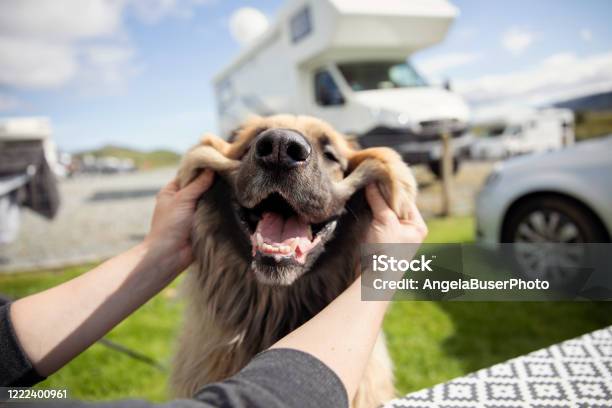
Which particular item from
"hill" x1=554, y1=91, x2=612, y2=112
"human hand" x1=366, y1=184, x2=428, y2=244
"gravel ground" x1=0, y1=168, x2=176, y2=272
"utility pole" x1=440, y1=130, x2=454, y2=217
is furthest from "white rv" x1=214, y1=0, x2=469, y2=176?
"human hand" x1=366, y1=184, x2=428, y2=244

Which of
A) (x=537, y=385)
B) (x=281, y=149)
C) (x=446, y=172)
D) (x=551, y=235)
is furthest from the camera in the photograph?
(x=446, y=172)

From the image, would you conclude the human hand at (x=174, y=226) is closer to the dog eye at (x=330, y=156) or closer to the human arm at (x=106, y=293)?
the human arm at (x=106, y=293)

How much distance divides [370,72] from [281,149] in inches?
336

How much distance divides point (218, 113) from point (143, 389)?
14405 mm

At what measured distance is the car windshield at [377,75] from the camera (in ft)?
30.6

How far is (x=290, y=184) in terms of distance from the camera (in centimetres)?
167

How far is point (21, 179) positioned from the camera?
5.34 meters

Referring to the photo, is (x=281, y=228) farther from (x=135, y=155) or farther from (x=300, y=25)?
(x=135, y=155)

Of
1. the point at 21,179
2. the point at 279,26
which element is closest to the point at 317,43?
the point at 279,26

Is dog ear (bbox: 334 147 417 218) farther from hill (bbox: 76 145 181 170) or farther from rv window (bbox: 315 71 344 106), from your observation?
hill (bbox: 76 145 181 170)

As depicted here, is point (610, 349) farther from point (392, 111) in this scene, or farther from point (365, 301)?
point (392, 111)

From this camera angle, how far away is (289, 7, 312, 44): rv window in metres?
9.09

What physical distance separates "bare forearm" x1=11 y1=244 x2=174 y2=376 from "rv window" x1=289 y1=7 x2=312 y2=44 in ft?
28.3

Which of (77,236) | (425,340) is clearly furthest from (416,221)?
(77,236)
